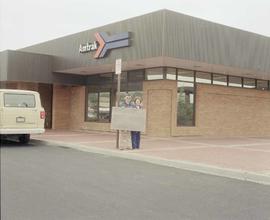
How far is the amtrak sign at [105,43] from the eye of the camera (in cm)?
1917

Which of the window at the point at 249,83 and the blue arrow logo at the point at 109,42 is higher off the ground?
the blue arrow logo at the point at 109,42

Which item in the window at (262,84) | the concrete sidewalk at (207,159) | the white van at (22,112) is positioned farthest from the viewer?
the window at (262,84)

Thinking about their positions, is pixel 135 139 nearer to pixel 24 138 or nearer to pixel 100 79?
pixel 24 138

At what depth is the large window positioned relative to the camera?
21.7m

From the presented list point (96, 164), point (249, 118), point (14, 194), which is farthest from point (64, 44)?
point (14, 194)

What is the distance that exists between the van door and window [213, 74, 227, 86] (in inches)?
438

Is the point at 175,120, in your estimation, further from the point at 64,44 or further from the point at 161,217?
the point at 161,217

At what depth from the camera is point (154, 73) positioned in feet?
70.3

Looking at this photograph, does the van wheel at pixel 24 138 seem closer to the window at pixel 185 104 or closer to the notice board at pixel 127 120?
the notice board at pixel 127 120

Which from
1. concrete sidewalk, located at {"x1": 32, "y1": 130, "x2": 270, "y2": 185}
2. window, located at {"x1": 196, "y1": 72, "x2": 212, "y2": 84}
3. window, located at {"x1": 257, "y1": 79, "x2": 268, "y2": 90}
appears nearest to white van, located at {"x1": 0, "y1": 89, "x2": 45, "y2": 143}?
concrete sidewalk, located at {"x1": 32, "y1": 130, "x2": 270, "y2": 185}

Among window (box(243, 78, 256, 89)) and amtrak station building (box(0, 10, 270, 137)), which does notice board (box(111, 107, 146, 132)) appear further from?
window (box(243, 78, 256, 89))

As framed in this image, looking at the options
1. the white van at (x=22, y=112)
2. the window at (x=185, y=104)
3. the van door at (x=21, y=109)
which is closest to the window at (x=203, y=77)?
the window at (x=185, y=104)

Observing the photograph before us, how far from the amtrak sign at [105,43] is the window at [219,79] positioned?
6.34m

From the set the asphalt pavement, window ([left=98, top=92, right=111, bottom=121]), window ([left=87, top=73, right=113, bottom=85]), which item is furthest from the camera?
window ([left=98, top=92, right=111, bottom=121])
